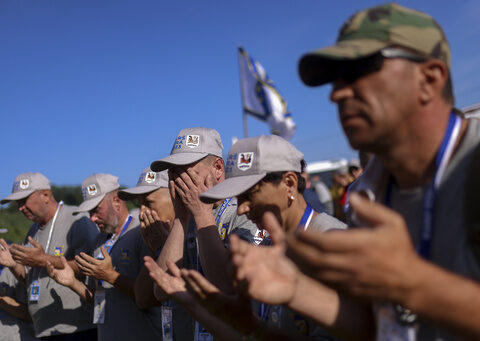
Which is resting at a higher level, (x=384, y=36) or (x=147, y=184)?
(x=384, y=36)

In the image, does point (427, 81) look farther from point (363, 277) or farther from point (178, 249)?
point (178, 249)

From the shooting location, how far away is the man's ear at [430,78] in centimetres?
125

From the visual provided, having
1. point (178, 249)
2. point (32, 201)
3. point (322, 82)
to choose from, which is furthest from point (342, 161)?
point (322, 82)

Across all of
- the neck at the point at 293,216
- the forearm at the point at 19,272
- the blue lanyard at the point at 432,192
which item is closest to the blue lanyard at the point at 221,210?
the neck at the point at 293,216

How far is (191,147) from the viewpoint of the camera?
325 cm

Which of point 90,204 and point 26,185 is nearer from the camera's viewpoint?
point 90,204

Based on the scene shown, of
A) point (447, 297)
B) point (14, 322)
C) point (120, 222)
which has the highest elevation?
point (447, 297)

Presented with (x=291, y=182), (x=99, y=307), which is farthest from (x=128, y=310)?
(x=291, y=182)

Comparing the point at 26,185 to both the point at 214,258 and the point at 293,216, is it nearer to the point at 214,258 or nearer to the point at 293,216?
the point at 214,258

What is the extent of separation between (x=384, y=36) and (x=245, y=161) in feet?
Result: 3.70

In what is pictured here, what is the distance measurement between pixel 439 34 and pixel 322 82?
372 millimetres

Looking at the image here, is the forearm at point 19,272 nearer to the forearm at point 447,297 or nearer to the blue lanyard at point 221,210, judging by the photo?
the blue lanyard at point 221,210

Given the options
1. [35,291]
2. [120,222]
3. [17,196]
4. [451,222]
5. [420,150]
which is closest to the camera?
[451,222]

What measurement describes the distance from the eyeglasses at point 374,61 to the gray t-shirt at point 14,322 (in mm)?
5753
